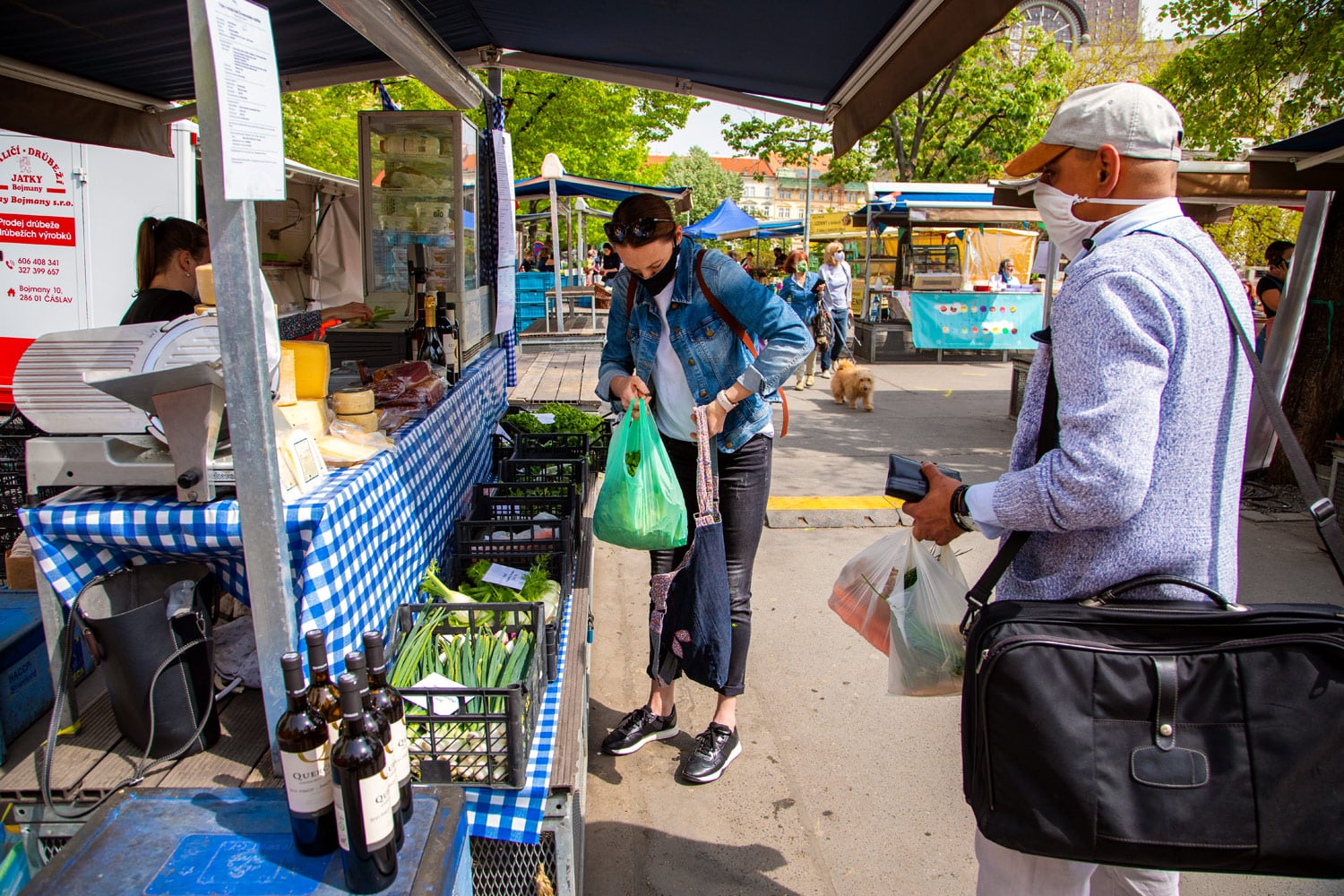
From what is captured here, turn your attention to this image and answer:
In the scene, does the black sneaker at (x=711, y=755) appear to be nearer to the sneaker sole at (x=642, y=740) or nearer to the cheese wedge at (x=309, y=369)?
the sneaker sole at (x=642, y=740)

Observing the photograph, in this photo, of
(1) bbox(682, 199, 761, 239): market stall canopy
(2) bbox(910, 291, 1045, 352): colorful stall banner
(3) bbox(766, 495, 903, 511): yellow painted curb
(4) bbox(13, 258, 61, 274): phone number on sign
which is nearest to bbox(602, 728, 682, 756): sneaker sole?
(3) bbox(766, 495, 903, 511): yellow painted curb

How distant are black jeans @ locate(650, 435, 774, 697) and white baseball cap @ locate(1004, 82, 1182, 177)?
164 cm

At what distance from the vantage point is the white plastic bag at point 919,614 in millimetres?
2139

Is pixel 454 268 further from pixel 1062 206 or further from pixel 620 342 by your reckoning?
pixel 1062 206

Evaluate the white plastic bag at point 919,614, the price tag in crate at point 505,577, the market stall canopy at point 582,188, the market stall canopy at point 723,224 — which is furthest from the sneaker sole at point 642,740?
the market stall canopy at point 723,224

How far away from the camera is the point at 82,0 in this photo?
3.36 meters

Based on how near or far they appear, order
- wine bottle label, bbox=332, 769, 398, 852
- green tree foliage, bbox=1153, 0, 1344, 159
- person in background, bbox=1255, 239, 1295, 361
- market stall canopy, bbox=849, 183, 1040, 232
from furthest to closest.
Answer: market stall canopy, bbox=849, 183, 1040, 232 → green tree foliage, bbox=1153, 0, 1344, 159 → person in background, bbox=1255, 239, 1295, 361 → wine bottle label, bbox=332, 769, 398, 852

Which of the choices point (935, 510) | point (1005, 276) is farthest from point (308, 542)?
point (1005, 276)

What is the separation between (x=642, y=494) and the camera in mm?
2936

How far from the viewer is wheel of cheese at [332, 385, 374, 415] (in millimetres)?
3064

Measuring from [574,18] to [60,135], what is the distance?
2814 mm

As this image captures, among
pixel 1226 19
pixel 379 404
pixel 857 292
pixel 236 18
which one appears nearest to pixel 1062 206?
pixel 236 18

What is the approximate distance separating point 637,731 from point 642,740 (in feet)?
0.15

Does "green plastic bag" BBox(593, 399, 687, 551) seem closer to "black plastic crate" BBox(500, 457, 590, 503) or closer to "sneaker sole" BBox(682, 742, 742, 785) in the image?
"sneaker sole" BBox(682, 742, 742, 785)
